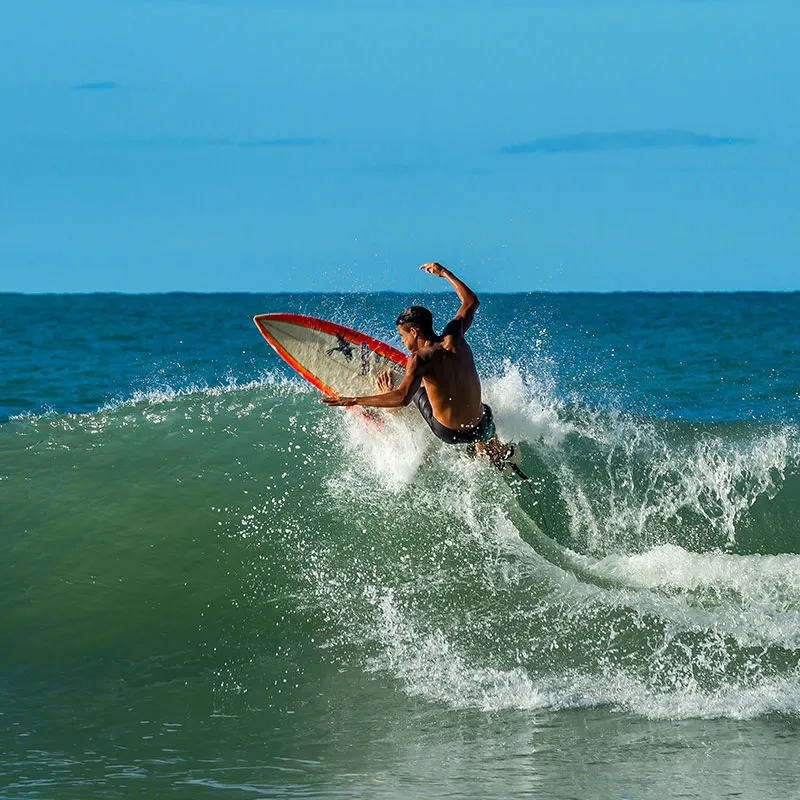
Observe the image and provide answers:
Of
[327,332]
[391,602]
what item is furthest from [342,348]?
[391,602]

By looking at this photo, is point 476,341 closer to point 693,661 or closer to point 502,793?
point 693,661

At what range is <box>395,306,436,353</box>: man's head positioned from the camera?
704 cm

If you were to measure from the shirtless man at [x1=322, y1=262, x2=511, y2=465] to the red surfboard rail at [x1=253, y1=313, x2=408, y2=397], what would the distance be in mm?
1130

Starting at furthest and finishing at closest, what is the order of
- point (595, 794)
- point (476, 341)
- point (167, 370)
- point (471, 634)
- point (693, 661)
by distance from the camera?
point (167, 370)
point (476, 341)
point (471, 634)
point (693, 661)
point (595, 794)

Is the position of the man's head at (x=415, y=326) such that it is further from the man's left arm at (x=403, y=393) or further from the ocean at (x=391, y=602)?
the ocean at (x=391, y=602)

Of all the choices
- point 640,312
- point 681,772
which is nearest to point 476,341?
point 681,772

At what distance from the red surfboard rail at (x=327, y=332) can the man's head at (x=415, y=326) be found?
1.41m

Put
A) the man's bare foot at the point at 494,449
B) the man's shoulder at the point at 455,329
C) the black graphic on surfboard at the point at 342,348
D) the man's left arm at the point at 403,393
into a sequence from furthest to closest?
the black graphic on surfboard at the point at 342,348 → the man's bare foot at the point at 494,449 → the man's shoulder at the point at 455,329 → the man's left arm at the point at 403,393

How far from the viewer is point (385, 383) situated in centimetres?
834

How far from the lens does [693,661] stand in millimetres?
5953

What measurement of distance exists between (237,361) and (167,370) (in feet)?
6.70

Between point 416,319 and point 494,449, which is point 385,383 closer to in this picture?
point 494,449

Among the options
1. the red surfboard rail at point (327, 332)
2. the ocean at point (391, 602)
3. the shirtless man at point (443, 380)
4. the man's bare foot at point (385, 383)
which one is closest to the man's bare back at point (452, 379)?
the shirtless man at point (443, 380)

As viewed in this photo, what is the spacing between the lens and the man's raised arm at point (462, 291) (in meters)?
7.43
